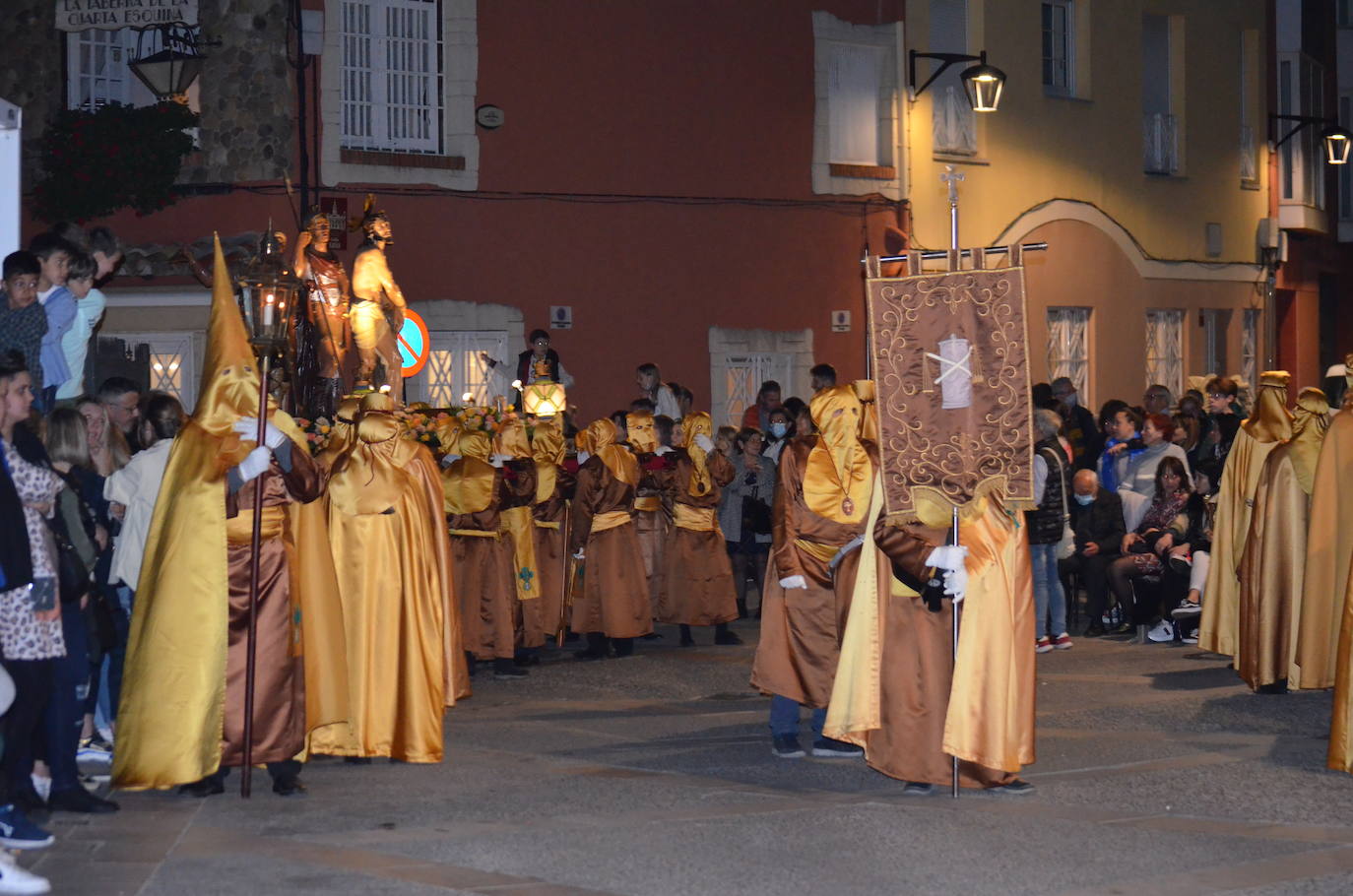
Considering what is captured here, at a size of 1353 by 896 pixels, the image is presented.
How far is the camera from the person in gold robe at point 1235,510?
1295cm

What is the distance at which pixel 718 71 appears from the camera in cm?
2211

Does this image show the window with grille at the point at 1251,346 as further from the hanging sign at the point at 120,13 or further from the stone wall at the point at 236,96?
the hanging sign at the point at 120,13

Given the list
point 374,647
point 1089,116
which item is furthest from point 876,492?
point 1089,116

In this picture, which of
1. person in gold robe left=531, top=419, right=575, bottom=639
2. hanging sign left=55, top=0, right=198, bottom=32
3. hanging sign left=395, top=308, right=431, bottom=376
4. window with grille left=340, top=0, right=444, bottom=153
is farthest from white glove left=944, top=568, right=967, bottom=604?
window with grille left=340, top=0, right=444, bottom=153

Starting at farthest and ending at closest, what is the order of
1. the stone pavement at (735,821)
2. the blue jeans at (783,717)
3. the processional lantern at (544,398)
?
the processional lantern at (544,398)
the blue jeans at (783,717)
the stone pavement at (735,821)

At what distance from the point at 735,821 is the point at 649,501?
7169mm

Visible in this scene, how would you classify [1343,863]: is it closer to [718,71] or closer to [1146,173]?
[718,71]

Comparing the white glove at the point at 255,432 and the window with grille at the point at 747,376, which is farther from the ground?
the window with grille at the point at 747,376

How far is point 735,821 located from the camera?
27.5 ft

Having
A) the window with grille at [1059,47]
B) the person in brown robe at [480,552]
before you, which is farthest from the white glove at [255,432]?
the window with grille at [1059,47]

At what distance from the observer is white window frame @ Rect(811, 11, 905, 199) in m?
22.9

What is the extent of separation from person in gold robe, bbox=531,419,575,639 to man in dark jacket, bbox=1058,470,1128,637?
12.9 ft

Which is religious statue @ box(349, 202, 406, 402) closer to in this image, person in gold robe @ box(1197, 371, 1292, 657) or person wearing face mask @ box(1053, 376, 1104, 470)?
person wearing face mask @ box(1053, 376, 1104, 470)

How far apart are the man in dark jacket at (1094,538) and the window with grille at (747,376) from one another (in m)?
6.79
